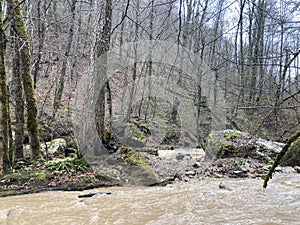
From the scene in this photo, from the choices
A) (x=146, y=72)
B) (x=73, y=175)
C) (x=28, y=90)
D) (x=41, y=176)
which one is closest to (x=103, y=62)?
(x=28, y=90)

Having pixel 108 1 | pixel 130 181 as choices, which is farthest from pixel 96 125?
pixel 108 1

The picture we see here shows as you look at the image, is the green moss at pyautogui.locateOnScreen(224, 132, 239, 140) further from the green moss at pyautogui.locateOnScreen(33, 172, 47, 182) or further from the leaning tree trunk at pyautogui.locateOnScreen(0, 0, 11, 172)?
the leaning tree trunk at pyautogui.locateOnScreen(0, 0, 11, 172)

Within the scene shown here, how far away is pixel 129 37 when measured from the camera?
48.5 ft

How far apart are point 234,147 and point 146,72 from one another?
6.14 metres

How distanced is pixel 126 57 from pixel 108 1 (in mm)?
4303

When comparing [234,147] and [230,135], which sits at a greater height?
[230,135]

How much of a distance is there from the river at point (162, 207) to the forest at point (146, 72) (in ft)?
2.76

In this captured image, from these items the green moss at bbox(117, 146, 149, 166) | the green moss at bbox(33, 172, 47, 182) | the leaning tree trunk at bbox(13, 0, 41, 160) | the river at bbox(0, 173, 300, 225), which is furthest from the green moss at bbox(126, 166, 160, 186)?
the leaning tree trunk at bbox(13, 0, 41, 160)

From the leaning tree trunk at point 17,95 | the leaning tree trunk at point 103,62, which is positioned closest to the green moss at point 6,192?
the leaning tree trunk at point 17,95

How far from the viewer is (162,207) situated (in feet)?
10.4

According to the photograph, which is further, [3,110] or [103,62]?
[103,62]

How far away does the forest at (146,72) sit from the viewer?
2.45m

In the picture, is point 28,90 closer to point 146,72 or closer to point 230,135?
point 230,135

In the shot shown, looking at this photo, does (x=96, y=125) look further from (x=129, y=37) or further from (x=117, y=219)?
(x=129, y=37)
